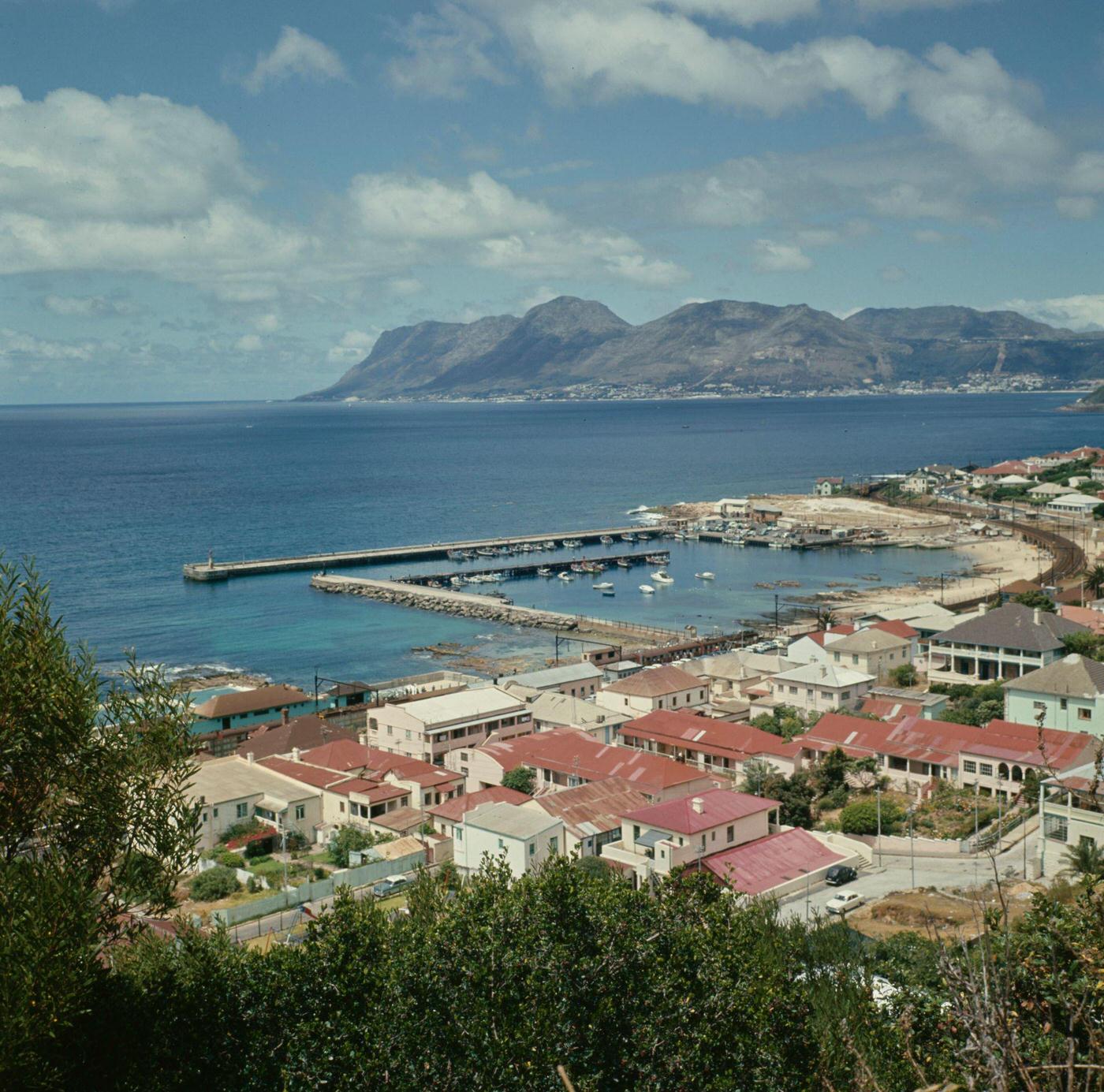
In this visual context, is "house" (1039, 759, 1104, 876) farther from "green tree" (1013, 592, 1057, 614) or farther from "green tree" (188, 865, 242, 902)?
"green tree" (1013, 592, 1057, 614)

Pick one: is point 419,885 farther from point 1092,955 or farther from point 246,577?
point 246,577

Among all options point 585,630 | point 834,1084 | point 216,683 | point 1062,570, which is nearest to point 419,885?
point 834,1084

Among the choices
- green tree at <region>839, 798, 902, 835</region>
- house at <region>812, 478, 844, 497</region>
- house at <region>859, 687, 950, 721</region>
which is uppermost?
house at <region>812, 478, 844, 497</region>

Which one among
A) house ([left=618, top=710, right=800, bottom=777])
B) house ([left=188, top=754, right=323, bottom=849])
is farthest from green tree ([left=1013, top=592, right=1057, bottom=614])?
house ([left=188, top=754, right=323, bottom=849])

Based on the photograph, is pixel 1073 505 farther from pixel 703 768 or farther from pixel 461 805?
pixel 461 805

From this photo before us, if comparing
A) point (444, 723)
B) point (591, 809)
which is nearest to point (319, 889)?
point (591, 809)
